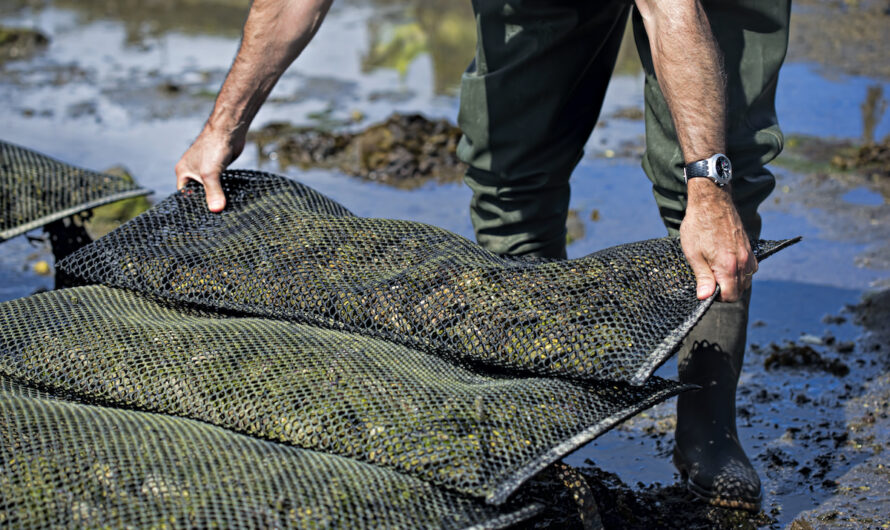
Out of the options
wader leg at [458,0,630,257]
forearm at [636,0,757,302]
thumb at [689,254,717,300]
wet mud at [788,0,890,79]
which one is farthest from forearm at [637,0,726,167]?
wet mud at [788,0,890,79]

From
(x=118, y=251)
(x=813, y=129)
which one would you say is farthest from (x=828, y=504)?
(x=813, y=129)

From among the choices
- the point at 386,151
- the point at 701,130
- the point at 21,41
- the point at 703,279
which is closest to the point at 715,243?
the point at 703,279

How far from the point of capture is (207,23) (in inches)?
331

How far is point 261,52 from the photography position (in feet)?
8.12

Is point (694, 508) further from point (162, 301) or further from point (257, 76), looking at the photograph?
point (257, 76)

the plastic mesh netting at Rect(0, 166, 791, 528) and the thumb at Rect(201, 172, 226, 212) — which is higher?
the thumb at Rect(201, 172, 226, 212)

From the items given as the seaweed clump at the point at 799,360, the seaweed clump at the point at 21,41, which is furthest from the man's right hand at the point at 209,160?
the seaweed clump at the point at 21,41

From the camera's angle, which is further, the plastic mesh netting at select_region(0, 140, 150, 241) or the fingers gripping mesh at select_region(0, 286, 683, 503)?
the plastic mesh netting at select_region(0, 140, 150, 241)

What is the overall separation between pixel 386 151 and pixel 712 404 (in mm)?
2966

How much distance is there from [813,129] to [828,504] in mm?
3464

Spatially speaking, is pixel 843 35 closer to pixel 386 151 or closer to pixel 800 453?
pixel 386 151

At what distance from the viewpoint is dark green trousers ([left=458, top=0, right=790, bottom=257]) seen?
2293 millimetres

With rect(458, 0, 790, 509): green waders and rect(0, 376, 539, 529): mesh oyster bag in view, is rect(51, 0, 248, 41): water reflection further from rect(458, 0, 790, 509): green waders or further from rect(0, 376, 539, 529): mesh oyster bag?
rect(0, 376, 539, 529): mesh oyster bag

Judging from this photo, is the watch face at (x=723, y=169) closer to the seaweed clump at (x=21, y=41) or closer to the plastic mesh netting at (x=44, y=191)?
the plastic mesh netting at (x=44, y=191)
